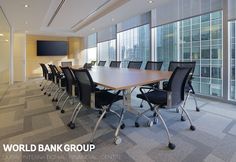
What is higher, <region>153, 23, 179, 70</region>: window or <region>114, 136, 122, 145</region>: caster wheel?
<region>153, 23, 179, 70</region>: window

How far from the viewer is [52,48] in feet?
33.9

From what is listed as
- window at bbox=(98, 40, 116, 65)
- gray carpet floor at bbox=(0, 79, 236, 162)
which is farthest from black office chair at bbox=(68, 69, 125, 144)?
window at bbox=(98, 40, 116, 65)

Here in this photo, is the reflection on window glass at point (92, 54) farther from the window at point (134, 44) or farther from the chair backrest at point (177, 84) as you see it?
the chair backrest at point (177, 84)

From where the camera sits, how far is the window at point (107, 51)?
27.4 feet

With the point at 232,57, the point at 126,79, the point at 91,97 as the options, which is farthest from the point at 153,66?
the point at 91,97

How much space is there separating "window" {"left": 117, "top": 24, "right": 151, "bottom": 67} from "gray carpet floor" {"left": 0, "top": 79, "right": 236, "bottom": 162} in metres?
3.28

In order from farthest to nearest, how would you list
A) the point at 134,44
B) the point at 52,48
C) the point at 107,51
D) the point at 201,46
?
the point at 52,48
the point at 107,51
the point at 134,44
the point at 201,46

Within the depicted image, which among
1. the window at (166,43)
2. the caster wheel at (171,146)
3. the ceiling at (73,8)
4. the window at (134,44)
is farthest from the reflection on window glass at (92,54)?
the caster wheel at (171,146)

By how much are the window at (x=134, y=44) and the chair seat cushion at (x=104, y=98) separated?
3833mm

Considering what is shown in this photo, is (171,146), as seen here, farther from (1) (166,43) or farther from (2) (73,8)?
(2) (73,8)

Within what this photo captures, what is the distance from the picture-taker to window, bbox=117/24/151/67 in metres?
6.19

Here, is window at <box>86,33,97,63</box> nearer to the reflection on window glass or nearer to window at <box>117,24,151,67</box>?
the reflection on window glass

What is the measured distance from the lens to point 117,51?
7887mm

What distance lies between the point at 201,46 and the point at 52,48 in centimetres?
858
